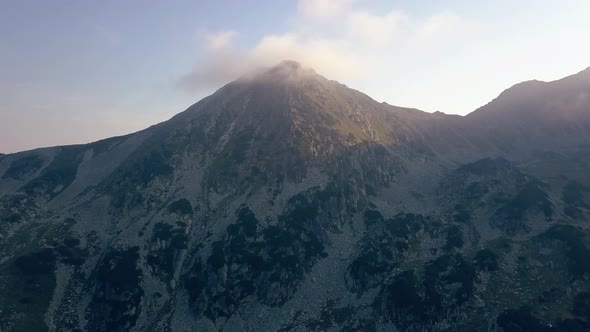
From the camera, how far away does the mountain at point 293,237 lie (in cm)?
10569

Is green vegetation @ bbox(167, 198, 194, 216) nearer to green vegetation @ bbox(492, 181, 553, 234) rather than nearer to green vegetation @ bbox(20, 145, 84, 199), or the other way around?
green vegetation @ bbox(20, 145, 84, 199)

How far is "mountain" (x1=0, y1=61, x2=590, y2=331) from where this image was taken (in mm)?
105688

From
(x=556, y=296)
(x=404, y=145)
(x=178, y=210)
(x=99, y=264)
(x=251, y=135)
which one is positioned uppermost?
(x=251, y=135)

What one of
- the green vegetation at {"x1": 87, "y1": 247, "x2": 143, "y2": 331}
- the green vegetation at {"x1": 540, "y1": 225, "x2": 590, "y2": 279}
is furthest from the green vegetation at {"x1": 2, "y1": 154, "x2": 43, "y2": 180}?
the green vegetation at {"x1": 540, "y1": 225, "x2": 590, "y2": 279}

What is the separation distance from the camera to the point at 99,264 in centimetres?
12519

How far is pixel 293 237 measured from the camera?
13500 centimetres

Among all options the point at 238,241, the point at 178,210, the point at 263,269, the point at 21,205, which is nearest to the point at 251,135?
the point at 178,210

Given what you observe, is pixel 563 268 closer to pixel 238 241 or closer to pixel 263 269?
pixel 263 269

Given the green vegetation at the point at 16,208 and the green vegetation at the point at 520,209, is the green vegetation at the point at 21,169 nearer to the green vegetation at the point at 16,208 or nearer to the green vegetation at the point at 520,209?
the green vegetation at the point at 16,208

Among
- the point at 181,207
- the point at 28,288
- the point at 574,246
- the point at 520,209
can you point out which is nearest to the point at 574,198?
the point at 520,209

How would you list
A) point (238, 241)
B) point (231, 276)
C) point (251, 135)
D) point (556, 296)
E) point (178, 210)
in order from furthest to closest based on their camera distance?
point (251, 135) < point (178, 210) < point (238, 241) < point (231, 276) < point (556, 296)

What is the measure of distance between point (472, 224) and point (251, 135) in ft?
342

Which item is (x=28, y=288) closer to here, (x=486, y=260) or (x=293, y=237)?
(x=293, y=237)

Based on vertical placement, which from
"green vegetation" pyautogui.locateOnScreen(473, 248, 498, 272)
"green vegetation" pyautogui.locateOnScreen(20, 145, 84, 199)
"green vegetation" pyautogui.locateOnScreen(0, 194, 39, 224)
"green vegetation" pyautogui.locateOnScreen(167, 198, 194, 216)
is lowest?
"green vegetation" pyautogui.locateOnScreen(473, 248, 498, 272)
